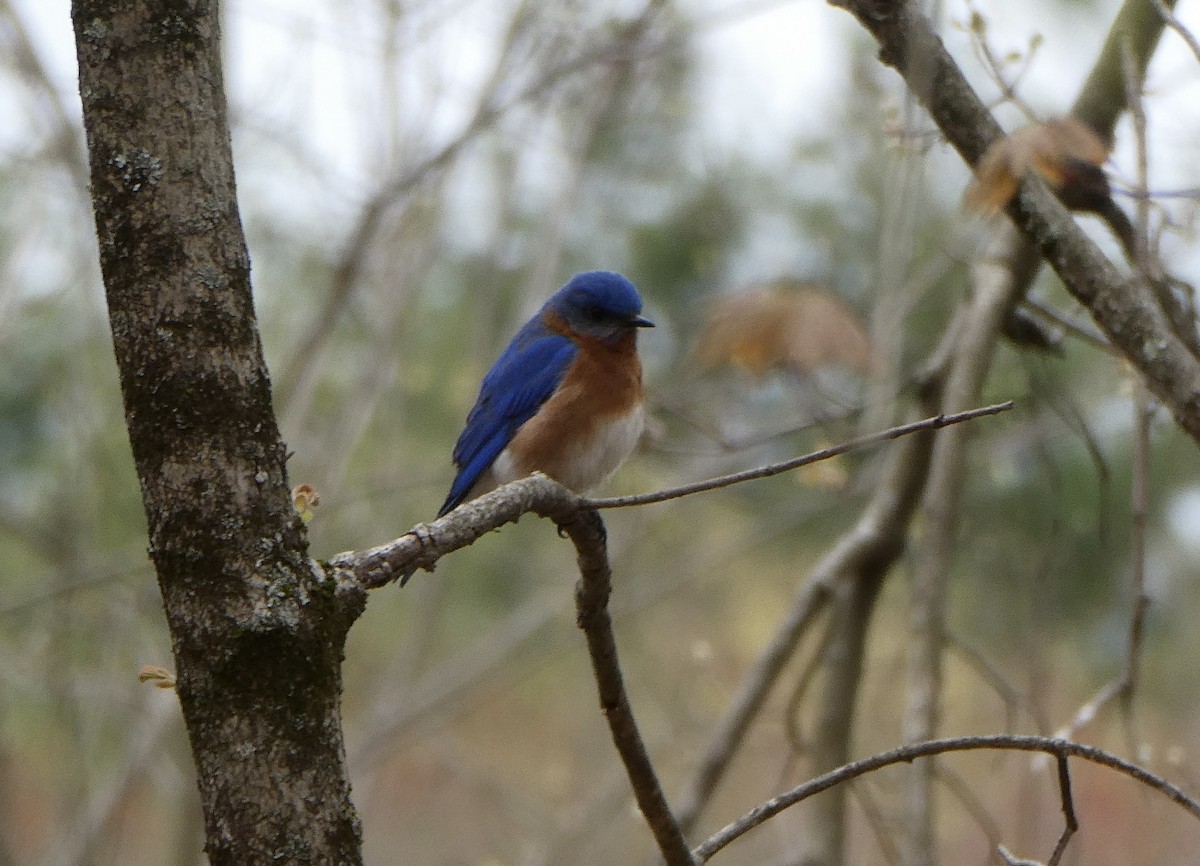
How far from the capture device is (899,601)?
9.16m

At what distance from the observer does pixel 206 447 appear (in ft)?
4.50

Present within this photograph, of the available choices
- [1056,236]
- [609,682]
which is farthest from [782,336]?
[609,682]

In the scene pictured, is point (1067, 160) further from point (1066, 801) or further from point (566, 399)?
point (566, 399)

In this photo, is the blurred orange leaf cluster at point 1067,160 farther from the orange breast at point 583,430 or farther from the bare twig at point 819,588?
the orange breast at point 583,430

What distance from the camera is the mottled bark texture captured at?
1.35m

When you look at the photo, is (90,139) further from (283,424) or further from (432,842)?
(432,842)

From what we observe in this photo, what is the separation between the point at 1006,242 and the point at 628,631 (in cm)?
659

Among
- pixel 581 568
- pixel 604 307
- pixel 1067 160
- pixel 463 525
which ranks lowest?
pixel 463 525

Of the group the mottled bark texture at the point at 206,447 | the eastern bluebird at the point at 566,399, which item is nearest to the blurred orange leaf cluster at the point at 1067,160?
the mottled bark texture at the point at 206,447

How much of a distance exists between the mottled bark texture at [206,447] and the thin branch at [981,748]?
62 cm

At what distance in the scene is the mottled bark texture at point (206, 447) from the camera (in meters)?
1.35

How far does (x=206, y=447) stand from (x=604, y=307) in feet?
10.00

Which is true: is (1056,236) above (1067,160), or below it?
below

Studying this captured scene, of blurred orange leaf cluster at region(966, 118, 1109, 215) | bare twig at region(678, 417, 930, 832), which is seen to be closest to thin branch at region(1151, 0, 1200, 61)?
blurred orange leaf cluster at region(966, 118, 1109, 215)
